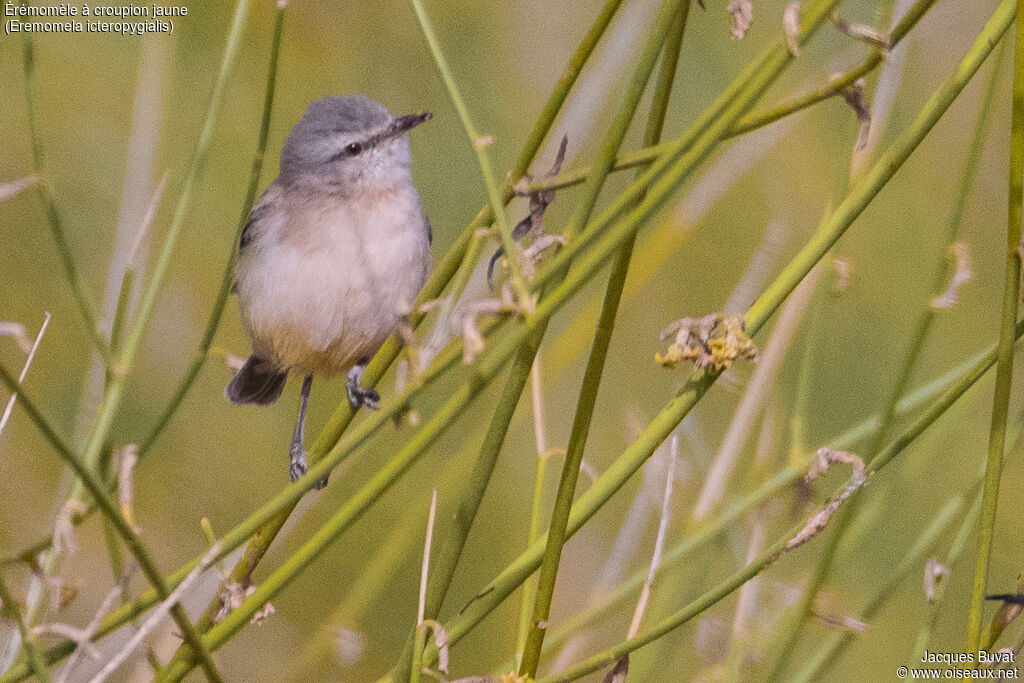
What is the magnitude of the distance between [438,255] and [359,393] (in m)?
1.68

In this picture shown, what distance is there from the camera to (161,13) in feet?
8.66

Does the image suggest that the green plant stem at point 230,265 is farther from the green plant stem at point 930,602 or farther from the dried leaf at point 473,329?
the green plant stem at point 930,602

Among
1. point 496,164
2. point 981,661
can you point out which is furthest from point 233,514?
point 981,661

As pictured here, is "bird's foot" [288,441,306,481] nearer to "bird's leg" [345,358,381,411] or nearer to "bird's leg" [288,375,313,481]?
"bird's leg" [288,375,313,481]

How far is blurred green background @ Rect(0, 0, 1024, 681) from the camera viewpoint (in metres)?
3.26

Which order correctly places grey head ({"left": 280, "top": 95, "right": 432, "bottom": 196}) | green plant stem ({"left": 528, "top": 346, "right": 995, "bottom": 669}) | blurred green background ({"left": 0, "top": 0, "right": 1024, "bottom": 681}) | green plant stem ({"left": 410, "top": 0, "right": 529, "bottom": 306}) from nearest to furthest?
1. green plant stem ({"left": 410, "top": 0, "right": 529, "bottom": 306})
2. green plant stem ({"left": 528, "top": 346, "right": 995, "bottom": 669})
3. grey head ({"left": 280, "top": 95, "right": 432, "bottom": 196})
4. blurred green background ({"left": 0, "top": 0, "right": 1024, "bottom": 681})

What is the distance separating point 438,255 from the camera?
350 cm

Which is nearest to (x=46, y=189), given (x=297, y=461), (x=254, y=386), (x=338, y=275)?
(x=338, y=275)

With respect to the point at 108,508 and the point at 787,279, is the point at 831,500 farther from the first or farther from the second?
the point at 108,508

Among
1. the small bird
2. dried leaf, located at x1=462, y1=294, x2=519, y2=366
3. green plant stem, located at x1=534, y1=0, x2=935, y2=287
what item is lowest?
dried leaf, located at x1=462, y1=294, x2=519, y2=366

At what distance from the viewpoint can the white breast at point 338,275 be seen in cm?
245

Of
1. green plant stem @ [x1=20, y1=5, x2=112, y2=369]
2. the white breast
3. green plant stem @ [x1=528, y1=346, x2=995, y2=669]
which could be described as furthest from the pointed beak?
green plant stem @ [x1=528, y1=346, x2=995, y2=669]

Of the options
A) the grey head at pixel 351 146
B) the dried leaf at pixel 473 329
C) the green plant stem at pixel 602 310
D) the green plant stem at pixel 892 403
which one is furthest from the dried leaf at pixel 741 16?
the grey head at pixel 351 146

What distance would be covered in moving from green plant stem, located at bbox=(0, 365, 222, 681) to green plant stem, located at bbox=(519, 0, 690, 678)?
1.28 feet
